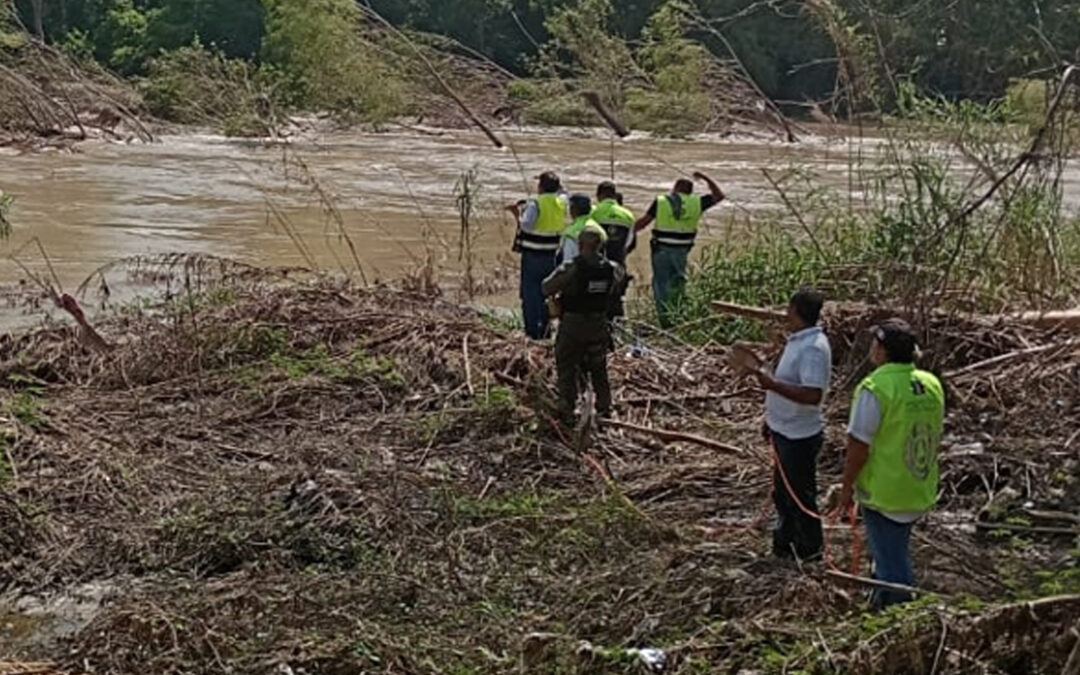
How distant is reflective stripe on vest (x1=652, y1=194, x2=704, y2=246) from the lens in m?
13.4

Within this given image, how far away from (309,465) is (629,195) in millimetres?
21786

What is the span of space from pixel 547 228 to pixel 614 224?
560mm

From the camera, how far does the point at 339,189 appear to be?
30609mm

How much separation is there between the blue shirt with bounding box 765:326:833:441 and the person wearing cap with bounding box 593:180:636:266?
5445mm

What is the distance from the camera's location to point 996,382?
375 inches

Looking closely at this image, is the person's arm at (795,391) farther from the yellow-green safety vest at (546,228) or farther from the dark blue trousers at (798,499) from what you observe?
the yellow-green safety vest at (546,228)

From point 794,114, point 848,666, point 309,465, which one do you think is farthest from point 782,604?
point 794,114

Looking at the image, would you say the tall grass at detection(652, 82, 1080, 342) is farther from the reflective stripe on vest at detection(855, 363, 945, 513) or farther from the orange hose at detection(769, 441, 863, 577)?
the reflective stripe on vest at detection(855, 363, 945, 513)

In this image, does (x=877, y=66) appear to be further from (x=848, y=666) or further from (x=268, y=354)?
(x=848, y=666)

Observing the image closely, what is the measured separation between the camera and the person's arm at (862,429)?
19.7 feet

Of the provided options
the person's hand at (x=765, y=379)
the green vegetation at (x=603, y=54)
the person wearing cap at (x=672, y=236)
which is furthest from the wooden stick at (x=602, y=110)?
the person's hand at (x=765, y=379)

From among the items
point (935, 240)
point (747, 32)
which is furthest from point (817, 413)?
point (747, 32)

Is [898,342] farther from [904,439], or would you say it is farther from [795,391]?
[795,391]

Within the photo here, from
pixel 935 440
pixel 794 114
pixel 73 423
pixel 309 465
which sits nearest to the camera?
pixel 935 440
